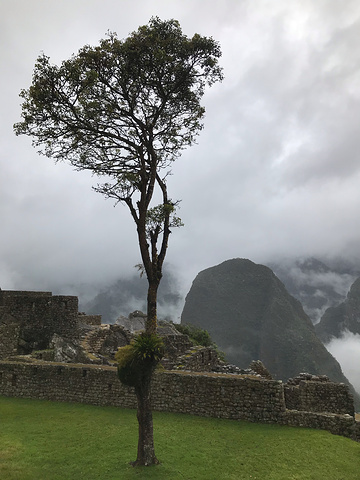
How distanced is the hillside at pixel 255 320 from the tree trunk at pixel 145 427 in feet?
332

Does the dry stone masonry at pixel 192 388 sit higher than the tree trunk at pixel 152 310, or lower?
lower

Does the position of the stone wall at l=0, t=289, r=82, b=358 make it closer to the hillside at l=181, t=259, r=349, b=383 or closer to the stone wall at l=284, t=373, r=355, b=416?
the stone wall at l=284, t=373, r=355, b=416

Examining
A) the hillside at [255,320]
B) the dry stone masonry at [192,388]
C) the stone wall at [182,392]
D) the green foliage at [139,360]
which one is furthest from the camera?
the hillside at [255,320]

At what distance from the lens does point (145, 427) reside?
10867 millimetres

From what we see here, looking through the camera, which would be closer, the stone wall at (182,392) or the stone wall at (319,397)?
the stone wall at (182,392)

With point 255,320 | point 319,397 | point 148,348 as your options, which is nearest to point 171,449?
point 148,348

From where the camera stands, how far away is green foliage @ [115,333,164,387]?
11.2 meters

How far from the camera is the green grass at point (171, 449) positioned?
1016 centimetres

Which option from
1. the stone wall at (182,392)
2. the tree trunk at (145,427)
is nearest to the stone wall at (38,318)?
the stone wall at (182,392)

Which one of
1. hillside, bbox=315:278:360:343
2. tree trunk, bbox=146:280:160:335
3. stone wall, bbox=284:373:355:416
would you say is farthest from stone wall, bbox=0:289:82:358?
hillside, bbox=315:278:360:343

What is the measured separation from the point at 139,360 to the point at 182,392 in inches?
227

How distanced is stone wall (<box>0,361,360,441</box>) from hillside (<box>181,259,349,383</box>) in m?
96.2

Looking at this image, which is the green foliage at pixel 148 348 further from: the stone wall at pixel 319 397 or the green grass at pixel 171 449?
the stone wall at pixel 319 397

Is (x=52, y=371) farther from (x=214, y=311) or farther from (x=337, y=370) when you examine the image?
(x=214, y=311)
